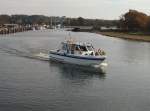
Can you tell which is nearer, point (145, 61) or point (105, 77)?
point (105, 77)

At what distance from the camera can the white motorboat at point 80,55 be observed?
56.5 meters

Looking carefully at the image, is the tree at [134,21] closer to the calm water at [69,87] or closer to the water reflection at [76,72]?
the calm water at [69,87]

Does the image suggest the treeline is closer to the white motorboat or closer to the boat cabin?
the white motorboat

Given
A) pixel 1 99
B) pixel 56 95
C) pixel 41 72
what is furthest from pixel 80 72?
pixel 1 99

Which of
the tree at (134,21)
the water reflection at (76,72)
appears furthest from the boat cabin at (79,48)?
the tree at (134,21)

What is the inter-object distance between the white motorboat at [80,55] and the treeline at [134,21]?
115506 millimetres

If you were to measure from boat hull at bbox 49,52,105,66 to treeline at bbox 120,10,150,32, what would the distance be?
115344mm

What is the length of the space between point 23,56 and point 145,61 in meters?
22.0

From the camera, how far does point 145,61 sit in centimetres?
6912

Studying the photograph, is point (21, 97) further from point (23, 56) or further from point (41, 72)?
point (23, 56)

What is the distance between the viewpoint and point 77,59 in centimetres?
5834

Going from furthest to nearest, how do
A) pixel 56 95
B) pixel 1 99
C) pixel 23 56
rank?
pixel 23 56
pixel 56 95
pixel 1 99

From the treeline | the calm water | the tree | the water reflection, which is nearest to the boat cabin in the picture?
the water reflection

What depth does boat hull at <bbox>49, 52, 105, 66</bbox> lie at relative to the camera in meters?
56.3
